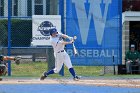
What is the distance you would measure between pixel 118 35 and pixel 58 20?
2705 millimetres

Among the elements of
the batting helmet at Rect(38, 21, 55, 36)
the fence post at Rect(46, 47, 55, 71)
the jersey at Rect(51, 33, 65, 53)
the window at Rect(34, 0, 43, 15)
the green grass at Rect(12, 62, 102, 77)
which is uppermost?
the window at Rect(34, 0, 43, 15)

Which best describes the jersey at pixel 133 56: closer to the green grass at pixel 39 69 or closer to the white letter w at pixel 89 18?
the white letter w at pixel 89 18

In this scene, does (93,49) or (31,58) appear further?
(31,58)

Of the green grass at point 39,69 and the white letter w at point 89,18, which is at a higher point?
the white letter w at point 89,18

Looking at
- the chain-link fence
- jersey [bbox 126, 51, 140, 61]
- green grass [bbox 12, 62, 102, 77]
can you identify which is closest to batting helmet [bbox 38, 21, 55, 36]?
the chain-link fence

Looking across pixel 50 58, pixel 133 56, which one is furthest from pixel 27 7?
pixel 133 56

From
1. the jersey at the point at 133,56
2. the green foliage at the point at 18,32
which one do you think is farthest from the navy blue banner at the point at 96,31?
the green foliage at the point at 18,32

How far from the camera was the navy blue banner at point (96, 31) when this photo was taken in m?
22.2

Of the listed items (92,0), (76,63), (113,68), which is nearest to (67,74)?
(76,63)

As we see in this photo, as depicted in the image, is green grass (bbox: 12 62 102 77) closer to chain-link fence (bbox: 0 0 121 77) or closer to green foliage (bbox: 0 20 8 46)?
chain-link fence (bbox: 0 0 121 77)

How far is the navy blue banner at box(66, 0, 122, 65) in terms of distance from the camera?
22.2m

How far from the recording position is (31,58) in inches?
976

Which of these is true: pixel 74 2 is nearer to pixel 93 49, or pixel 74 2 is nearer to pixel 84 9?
pixel 84 9

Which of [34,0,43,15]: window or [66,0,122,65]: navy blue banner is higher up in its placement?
[34,0,43,15]: window
